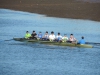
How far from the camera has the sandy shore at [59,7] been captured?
91.6 meters

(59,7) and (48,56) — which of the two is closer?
(48,56)

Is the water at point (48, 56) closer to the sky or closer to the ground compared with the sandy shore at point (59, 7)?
closer to the ground

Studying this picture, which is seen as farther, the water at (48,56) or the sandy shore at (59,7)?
the sandy shore at (59,7)

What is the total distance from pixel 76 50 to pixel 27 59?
23.8 feet

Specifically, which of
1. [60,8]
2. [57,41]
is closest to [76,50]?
[57,41]

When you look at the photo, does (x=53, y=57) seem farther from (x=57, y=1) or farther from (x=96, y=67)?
(x=57, y=1)

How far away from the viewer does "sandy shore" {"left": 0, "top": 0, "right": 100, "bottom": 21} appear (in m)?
91.6

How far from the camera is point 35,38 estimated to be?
59.1 meters

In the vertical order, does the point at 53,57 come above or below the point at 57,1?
below

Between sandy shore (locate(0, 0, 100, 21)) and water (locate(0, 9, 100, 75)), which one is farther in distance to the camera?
sandy shore (locate(0, 0, 100, 21))

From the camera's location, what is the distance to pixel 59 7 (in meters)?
101

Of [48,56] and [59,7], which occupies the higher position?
[59,7]

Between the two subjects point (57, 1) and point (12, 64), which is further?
point (57, 1)

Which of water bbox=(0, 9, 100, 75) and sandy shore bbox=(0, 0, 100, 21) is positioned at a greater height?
sandy shore bbox=(0, 0, 100, 21)
